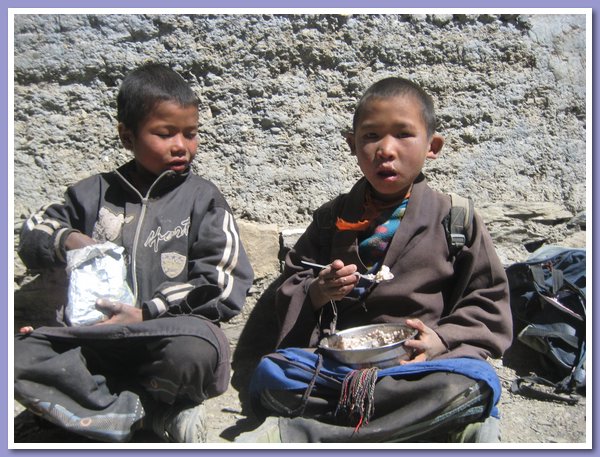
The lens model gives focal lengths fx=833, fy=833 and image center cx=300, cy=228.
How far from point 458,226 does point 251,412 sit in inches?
38.8

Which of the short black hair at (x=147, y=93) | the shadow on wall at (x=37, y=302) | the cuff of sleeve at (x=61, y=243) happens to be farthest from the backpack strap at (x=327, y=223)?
the shadow on wall at (x=37, y=302)

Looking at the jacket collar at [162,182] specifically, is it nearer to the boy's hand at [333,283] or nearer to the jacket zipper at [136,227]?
the jacket zipper at [136,227]

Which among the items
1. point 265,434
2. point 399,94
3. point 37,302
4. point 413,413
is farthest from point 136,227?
point 413,413

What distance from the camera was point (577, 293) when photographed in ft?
10.3

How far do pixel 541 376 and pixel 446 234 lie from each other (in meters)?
0.75

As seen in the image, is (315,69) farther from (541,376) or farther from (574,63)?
(541,376)

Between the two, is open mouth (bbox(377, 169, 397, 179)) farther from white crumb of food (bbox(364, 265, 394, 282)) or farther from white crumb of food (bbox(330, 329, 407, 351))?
white crumb of food (bbox(330, 329, 407, 351))

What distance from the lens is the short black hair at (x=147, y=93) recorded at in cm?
307

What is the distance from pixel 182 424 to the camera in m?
2.67

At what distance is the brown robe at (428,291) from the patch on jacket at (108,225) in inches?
25.2

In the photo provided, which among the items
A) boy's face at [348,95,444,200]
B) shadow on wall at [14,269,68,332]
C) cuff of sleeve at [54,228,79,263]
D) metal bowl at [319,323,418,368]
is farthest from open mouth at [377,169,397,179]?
shadow on wall at [14,269,68,332]

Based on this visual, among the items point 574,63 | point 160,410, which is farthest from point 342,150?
point 160,410

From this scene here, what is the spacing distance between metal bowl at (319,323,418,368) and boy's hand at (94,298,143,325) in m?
0.63

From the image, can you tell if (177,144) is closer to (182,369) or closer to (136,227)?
(136,227)
